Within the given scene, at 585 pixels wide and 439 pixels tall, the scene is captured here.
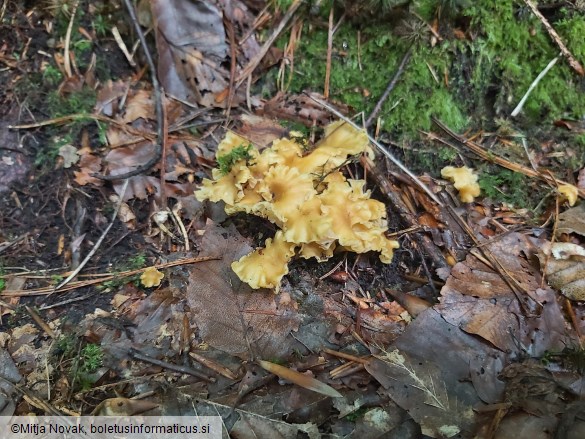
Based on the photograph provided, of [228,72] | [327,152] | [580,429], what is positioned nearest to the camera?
[580,429]

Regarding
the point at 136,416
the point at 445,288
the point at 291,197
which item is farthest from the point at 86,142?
Result: the point at 445,288

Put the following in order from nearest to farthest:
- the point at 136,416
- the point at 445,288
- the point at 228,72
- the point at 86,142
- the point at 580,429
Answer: the point at 580,429
the point at 136,416
the point at 445,288
the point at 86,142
the point at 228,72

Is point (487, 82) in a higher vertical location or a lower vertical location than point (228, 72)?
higher

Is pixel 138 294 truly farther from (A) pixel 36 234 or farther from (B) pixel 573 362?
(B) pixel 573 362

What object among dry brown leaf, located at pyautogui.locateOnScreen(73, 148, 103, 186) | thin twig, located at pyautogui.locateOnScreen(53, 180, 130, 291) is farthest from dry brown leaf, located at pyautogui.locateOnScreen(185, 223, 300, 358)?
dry brown leaf, located at pyautogui.locateOnScreen(73, 148, 103, 186)

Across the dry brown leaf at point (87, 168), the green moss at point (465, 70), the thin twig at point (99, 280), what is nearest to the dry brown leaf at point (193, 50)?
the dry brown leaf at point (87, 168)

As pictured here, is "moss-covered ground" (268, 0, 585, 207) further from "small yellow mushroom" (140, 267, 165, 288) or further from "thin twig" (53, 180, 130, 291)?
"small yellow mushroom" (140, 267, 165, 288)

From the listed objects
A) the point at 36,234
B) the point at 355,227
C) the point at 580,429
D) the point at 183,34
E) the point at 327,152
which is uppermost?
the point at 183,34

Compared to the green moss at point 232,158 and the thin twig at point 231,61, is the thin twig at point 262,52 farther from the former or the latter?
Result: the green moss at point 232,158
